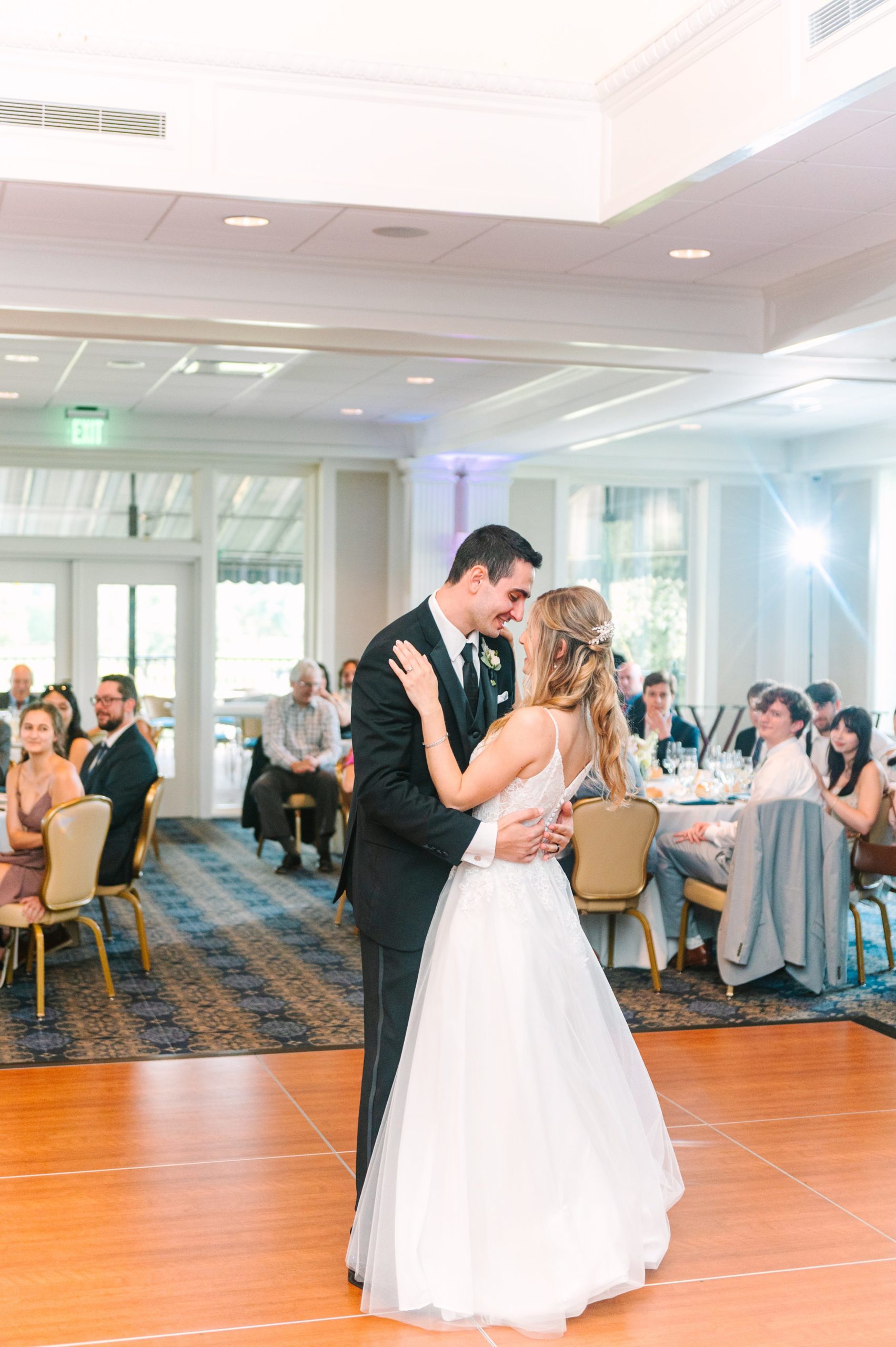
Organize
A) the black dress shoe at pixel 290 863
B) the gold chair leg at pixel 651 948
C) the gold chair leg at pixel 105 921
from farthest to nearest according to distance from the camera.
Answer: the black dress shoe at pixel 290 863
the gold chair leg at pixel 105 921
the gold chair leg at pixel 651 948

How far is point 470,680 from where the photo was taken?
346 cm

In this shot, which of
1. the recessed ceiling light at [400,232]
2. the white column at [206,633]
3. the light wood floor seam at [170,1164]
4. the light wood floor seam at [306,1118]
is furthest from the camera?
the white column at [206,633]

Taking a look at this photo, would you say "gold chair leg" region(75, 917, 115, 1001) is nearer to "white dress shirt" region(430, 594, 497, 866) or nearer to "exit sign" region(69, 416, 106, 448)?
"white dress shirt" region(430, 594, 497, 866)

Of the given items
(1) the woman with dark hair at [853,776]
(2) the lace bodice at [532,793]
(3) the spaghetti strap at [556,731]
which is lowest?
(1) the woman with dark hair at [853,776]

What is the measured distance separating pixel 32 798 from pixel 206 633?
20.3ft

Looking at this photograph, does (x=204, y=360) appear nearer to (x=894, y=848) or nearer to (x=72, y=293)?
(x=72, y=293)

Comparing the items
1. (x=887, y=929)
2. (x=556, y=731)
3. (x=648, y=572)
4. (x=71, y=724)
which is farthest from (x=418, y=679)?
(x=648, y=572)

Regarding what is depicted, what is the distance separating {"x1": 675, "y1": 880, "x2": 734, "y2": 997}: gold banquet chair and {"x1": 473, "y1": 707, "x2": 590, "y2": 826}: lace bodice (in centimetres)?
328

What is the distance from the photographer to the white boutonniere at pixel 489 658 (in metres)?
3.58

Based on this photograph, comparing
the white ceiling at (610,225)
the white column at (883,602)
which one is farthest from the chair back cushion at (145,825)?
the white column at (883,602)

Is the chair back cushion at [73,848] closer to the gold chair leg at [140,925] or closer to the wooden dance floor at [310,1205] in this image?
the gold chair leg at [140,925]

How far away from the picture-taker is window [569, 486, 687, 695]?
13258 mm

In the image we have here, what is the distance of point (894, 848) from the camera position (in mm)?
6457

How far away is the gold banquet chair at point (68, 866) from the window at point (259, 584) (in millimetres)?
6397
